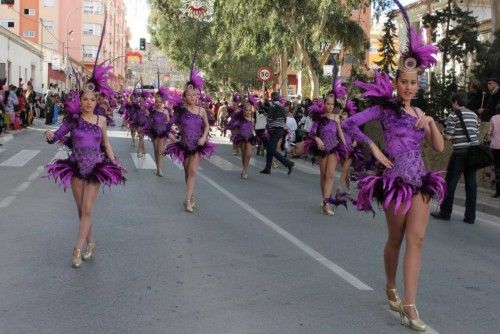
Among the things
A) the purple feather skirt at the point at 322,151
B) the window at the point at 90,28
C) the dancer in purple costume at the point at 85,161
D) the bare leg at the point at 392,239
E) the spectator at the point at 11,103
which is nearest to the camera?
the bare leg at the point at 392,239

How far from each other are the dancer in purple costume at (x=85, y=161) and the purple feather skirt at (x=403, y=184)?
280 cm

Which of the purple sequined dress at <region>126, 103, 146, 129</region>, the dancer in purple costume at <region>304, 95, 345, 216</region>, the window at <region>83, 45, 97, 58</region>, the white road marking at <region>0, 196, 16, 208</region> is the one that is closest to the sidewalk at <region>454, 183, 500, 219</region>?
the dancer in purple costume at <region>304, 95, 345, 216</region>

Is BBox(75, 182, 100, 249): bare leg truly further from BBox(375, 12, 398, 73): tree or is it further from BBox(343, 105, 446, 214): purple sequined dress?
BBox(375, 12, 398, 73): tree

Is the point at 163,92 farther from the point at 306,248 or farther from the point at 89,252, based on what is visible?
the point at 89,252

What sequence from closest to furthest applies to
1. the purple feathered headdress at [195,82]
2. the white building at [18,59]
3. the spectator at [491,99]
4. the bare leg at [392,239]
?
the bare leg at [392,239] < the purple feathered headdress at [195,82] < the spectator at [491,99] < the white building at [18,59]

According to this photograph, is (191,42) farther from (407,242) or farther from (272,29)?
(407,242)

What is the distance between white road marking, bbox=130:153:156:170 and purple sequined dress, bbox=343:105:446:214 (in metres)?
12.0

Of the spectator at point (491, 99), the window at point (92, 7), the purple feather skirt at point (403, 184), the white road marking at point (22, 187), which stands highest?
the window at point (92, 7)

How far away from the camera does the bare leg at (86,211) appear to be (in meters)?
A: 6.77

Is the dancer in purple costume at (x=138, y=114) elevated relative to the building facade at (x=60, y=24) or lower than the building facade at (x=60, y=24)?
lower

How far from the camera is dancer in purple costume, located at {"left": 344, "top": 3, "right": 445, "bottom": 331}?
5039 mm

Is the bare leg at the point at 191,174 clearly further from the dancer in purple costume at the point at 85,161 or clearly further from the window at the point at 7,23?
the window at the point at 7,23

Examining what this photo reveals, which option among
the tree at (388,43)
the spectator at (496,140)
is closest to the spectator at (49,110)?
the tree at (388,43)

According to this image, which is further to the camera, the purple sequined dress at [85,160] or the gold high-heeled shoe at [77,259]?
Result: the purple sequined dress at [85,160]
